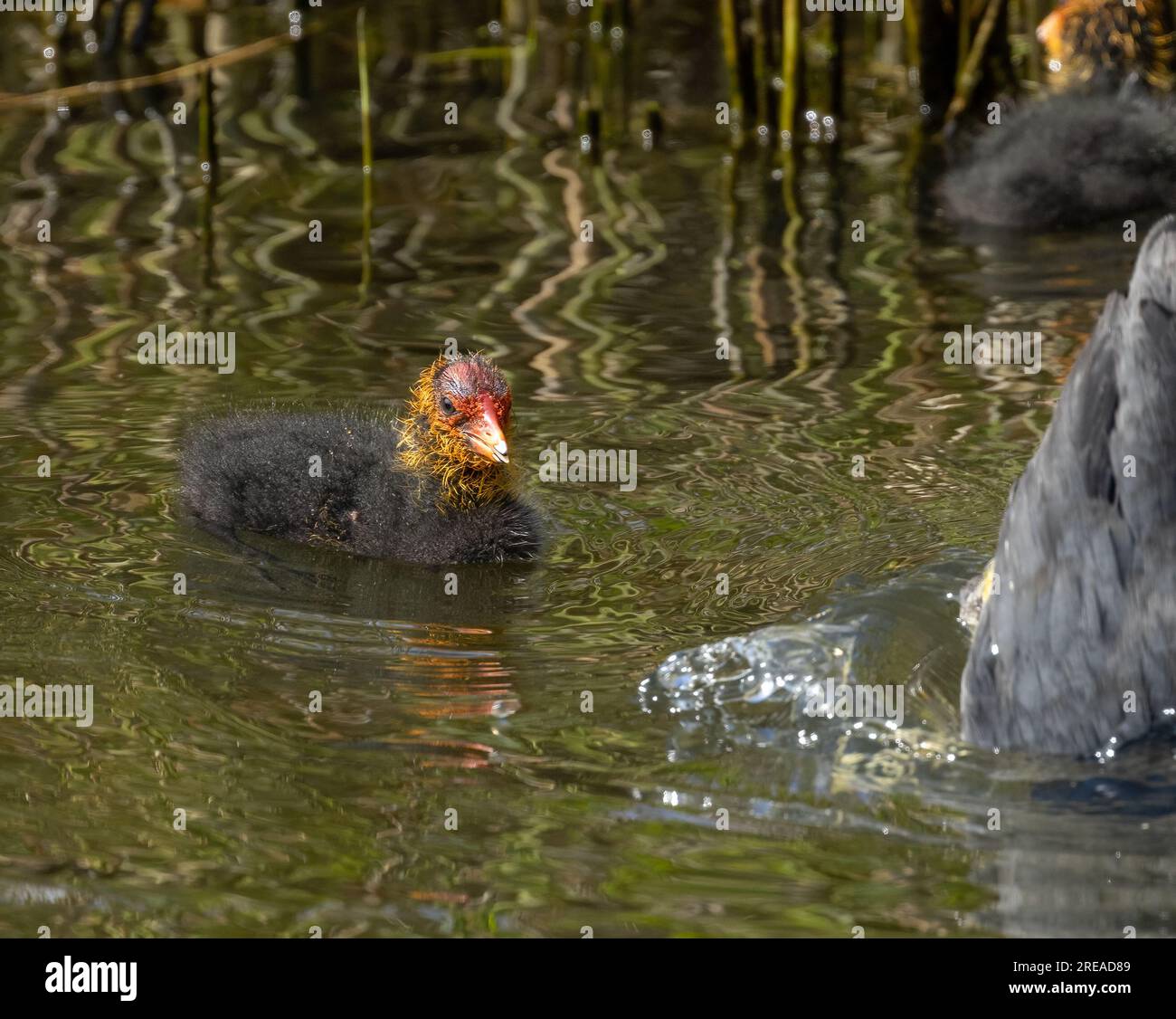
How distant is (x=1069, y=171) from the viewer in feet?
26.7

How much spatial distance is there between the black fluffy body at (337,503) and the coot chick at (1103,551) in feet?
6.19

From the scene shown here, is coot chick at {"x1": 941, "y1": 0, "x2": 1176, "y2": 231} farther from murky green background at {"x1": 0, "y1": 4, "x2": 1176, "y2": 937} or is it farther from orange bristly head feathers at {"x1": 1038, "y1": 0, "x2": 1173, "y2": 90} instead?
orange bristly head feathers at {"x1": 1038, "y1": 0, "x2": 1173, "y2": 90}

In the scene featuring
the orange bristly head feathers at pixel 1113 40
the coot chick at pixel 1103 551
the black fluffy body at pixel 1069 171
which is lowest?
the coot chick at pixel 1103 551

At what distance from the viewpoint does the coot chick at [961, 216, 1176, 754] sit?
12.3ft

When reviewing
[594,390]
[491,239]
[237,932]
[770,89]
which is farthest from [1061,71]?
[237,932]

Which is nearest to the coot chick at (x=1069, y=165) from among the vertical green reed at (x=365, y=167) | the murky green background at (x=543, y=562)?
the murky green background at (x=543, y=562)

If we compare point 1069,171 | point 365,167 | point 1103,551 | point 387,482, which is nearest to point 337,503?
point 387,482

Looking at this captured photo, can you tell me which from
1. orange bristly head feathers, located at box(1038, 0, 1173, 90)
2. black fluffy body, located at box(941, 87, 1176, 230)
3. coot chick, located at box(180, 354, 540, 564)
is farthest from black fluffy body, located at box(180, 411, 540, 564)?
orange bristly head feathers, located at box(1038, 0, 1173, 90)

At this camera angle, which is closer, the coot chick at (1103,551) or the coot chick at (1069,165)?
the coot chick at (1103,551)

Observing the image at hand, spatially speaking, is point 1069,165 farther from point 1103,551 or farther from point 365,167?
point 1103,551

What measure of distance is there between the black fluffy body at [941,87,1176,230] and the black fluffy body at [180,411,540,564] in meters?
3.33

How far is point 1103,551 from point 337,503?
95.7 inches

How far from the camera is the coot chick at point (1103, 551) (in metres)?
3.75

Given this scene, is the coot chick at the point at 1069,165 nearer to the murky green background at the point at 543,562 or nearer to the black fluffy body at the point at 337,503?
the murky green background at the point at 543,562
